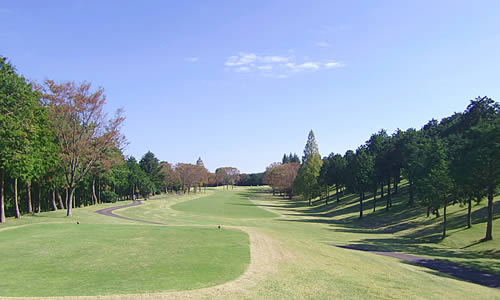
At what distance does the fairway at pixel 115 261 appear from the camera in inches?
563

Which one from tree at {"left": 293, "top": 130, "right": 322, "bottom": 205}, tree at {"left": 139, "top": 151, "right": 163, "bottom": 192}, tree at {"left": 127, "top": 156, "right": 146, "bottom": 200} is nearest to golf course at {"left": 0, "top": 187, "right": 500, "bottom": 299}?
tree at {"left": 293, "top": 130, "right": 322, "bottom": 205}

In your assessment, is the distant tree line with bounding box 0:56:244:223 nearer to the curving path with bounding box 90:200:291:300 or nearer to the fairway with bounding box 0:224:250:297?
the fairway with bounding box 0:224:250:297

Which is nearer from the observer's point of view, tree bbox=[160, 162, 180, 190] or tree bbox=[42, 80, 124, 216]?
tree bbox=[42, 80, 124, 216]

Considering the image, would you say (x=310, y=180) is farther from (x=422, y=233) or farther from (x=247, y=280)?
(x=247, y=280)

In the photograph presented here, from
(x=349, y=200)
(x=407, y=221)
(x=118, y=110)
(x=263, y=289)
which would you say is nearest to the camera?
(x=263, y=289)

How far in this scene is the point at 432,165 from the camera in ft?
182

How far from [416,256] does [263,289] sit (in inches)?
1002

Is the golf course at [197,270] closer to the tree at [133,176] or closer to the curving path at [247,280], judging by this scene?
the curving path at [247,280]

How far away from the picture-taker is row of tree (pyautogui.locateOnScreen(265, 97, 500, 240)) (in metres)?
40.4

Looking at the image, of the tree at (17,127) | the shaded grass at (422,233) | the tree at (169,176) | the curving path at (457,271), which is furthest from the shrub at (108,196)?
the curving path at (457,271)

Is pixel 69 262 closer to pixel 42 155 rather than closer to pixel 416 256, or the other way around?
pixel 416 256

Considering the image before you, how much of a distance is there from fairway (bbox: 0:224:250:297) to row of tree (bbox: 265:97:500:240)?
3055cm

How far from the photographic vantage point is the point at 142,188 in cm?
12381

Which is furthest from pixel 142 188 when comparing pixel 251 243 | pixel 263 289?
pixel 263 289
